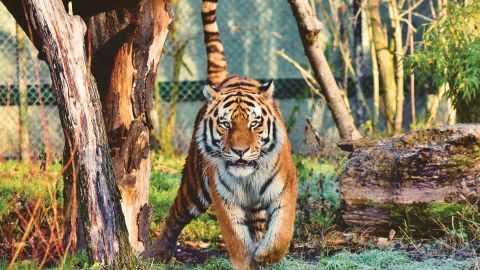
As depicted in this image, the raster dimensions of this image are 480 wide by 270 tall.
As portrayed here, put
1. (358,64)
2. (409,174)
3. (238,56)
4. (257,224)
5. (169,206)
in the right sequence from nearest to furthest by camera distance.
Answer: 1. (257,224)
2. (409,174)
3. (169,206)
4. (358,64)
5. (238,56)

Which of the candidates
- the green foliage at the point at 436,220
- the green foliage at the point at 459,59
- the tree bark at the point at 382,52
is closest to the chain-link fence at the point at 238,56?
the tree bark at the point at 382,52

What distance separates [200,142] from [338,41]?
5209mm

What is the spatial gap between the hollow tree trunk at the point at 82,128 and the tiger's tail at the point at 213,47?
1.64 meters

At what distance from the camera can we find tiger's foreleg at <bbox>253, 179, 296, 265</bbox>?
547 centimetres

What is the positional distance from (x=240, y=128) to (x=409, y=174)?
139cm

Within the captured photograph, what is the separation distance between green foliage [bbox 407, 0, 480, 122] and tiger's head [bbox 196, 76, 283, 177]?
2149mm

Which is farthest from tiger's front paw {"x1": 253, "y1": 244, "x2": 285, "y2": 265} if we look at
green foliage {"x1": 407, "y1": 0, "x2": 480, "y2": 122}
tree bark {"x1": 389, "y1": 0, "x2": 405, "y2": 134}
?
tree bark {"x1": 389, "y1": 0, "x2": 405, "y2": 134}

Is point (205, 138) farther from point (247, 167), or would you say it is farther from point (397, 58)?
point (397, 58)

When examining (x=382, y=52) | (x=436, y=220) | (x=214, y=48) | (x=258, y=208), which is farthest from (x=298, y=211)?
(x=382, y=52)

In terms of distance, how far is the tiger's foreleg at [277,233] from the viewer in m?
5.47

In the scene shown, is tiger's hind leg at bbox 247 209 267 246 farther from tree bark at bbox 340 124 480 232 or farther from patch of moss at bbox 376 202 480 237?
patch of moss at bbox 376 202 480 237

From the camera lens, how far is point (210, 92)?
5.66 m

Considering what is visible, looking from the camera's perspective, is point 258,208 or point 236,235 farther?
point 258,208

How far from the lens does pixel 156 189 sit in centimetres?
838
